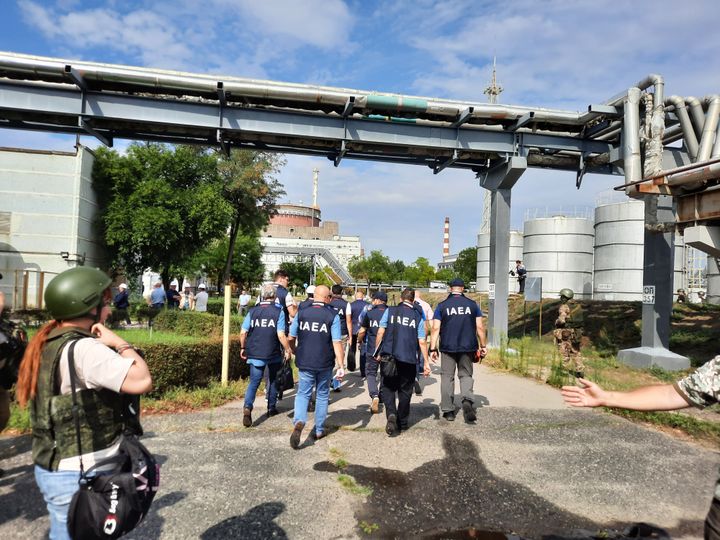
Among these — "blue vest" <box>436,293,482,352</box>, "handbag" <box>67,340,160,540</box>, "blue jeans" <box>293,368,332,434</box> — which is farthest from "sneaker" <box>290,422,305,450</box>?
"handbag" <box>67,340,160,540</box>

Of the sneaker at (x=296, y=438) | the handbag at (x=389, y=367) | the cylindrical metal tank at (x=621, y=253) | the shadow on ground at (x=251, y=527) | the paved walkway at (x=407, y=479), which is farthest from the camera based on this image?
the cylindrical metal tank at (x=621, y=253)

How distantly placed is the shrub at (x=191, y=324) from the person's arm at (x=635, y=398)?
28.9ft

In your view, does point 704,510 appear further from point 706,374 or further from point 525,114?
point 525,114

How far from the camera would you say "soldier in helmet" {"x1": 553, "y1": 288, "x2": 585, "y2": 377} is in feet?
32.0

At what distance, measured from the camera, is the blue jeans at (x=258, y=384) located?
604cm

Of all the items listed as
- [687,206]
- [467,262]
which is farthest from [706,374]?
[467,262]

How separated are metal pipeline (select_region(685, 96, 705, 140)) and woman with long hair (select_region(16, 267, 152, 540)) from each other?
13062 millimetres

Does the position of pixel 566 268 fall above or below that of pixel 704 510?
above

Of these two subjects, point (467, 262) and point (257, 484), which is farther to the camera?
point (467, 262)

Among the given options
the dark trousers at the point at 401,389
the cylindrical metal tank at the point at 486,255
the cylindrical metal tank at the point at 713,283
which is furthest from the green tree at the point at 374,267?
the dark trousers at the point at 401,389

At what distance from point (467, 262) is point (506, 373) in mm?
54275

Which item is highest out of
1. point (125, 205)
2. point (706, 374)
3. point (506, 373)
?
point (125, 205)

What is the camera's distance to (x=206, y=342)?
25.0ft

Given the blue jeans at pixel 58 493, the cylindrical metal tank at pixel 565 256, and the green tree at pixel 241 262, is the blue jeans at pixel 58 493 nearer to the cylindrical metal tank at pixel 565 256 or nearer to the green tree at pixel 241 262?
the cylindrical metal tank at pixel 565 256
